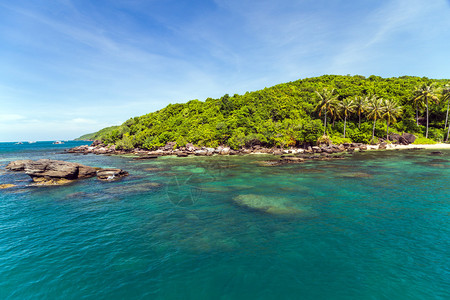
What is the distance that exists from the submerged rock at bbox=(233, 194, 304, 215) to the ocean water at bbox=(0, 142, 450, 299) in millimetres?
267

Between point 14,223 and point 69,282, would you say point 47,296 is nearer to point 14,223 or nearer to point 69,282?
point 69,282

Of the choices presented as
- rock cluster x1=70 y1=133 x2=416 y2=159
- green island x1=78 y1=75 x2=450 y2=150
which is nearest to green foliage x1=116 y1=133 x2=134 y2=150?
green island x1=78 y1=75 x2=450 y2=150

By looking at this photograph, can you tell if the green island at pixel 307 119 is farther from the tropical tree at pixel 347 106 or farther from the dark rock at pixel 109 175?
the dark rock at pixel 109 175

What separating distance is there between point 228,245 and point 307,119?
81.1m

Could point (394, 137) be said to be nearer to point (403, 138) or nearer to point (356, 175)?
point (403, 138)

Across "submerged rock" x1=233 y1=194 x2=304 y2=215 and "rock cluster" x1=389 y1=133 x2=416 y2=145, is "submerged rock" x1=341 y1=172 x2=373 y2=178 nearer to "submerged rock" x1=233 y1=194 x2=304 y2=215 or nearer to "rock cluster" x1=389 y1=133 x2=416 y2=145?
"submerged rock" x1=233 y1=194 x2=304 y2=215

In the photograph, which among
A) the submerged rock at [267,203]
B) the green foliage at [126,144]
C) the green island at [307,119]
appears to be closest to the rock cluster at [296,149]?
the green island at [307,119]

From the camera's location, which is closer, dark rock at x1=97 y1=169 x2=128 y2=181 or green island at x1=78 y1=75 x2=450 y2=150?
dark rock at x1=97 y1=169 x2=128 y2=181

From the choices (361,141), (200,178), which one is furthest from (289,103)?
(200,178)

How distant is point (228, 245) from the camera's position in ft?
41.2

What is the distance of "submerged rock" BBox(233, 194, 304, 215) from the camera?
17906mm

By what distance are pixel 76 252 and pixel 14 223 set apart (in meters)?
9.83

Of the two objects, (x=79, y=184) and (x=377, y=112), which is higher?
(x=377, y=112)

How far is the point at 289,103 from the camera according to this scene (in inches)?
3649
